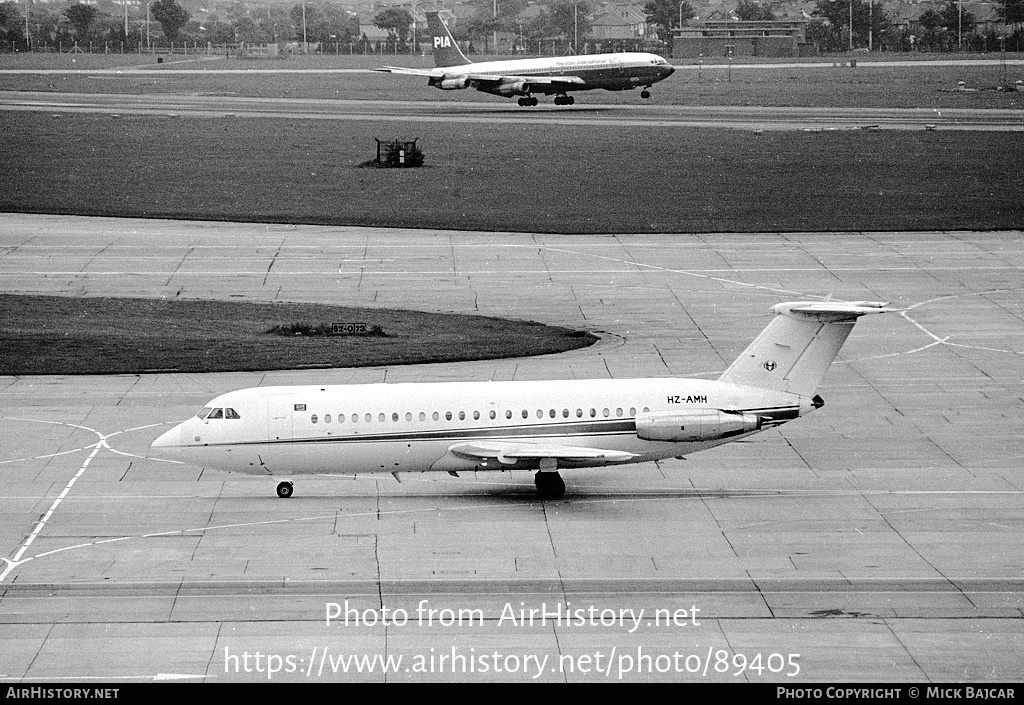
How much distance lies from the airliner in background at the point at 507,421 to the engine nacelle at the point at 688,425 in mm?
28

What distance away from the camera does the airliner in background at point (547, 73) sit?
466 ft

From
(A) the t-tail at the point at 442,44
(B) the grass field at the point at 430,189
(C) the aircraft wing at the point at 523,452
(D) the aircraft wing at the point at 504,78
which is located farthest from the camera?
(A) the t-tail at the point at 442,44

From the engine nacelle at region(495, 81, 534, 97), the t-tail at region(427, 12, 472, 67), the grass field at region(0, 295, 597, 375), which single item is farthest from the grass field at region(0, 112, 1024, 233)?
the grass field at region(0, 295, 597, 375)

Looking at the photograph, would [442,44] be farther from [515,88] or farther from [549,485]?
[549,485]

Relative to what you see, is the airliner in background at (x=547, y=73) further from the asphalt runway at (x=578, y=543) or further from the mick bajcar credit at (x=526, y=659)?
the mick bajcar credit at (x=526, y=659)

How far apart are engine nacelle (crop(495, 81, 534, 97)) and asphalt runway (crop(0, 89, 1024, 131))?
5.83ft

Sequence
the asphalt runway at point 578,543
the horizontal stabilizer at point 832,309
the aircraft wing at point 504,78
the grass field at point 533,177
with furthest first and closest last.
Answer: the aircraft wing at point 504,78, the grass field at point 533,177, the horizontal stabilizer at point 832,309, the asphalt runway at point 578,543

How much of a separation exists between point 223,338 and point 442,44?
89.6m

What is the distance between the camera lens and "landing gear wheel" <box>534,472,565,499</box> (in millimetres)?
40844

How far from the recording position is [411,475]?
1751 inches

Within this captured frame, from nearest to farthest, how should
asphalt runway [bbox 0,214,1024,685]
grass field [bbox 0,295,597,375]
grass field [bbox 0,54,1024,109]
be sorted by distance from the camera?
asphalt runway [bbox 0,214,1024,685], grass field [bbox 0,295,597,375], grass field [bbox 0,54,1024,109]
